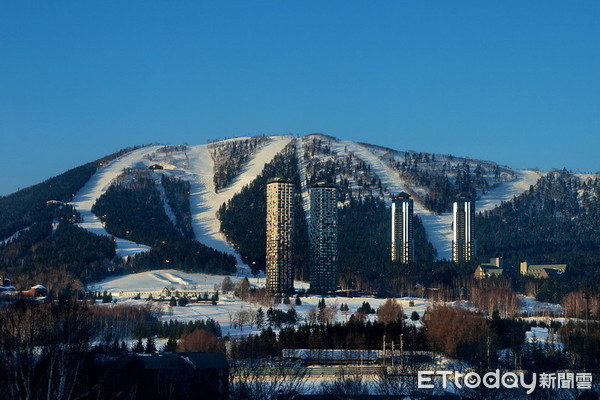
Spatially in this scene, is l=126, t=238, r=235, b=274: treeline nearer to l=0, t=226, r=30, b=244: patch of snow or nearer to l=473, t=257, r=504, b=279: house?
l=0, t=226, r=30, b=244: patch of snow

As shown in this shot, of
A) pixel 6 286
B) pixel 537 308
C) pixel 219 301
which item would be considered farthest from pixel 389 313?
pixel 6 286

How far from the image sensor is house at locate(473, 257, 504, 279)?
511ft

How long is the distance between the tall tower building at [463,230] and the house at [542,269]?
13305 millimetres

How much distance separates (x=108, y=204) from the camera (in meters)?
188

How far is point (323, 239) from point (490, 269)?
1106 inches

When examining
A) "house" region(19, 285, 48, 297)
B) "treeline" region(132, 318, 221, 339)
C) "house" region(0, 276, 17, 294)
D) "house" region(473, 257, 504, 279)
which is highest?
"house" region(473, 257, 504, 279)

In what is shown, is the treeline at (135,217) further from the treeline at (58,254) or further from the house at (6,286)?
the house at (6,286)

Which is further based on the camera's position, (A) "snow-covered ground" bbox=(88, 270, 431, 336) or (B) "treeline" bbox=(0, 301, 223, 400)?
(A) "snow-covered ground" bbox=(88, 270, 431, 336)

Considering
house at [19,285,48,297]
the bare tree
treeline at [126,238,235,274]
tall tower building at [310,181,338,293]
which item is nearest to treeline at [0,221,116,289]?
treeline at [126,238,235,274]

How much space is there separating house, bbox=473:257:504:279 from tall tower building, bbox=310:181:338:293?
74.8 feet

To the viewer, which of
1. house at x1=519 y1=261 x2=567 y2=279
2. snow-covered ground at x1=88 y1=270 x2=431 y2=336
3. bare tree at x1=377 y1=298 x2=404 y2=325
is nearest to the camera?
bare tree at x1=377 y1=298 x2=404 y2=325

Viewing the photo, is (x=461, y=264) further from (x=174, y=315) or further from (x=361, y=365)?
(x=361, y=365)

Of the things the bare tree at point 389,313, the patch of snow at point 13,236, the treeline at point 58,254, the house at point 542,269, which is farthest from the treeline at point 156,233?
the house at point 542,269

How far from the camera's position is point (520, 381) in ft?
170
